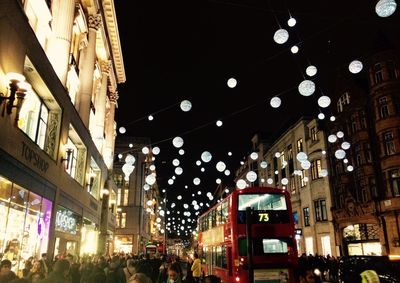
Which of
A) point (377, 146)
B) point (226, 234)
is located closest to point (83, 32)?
point (226, 234)

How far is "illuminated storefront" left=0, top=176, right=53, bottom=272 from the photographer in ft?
37.6

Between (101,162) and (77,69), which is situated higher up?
(77,69)

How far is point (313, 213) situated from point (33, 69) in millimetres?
32658

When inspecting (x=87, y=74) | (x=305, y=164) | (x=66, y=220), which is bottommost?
(x=66, y=220)

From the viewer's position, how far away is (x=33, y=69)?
42.3 feet

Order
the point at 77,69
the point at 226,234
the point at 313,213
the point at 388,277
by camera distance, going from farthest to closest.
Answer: the point at 313,213, the point at 77,69, the point at 226,234, the point at 388,277

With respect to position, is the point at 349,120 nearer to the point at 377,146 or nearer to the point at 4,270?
the point at 377,146

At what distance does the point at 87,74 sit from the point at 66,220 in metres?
10.4

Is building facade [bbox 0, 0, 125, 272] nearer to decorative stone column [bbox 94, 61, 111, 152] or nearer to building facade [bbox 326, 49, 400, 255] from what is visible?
decorative stone column [bbox 94, 61, 111, 152]

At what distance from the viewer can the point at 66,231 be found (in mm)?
19234

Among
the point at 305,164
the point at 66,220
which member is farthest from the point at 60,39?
the point at 305,164

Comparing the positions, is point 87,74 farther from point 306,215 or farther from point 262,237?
point 306,215

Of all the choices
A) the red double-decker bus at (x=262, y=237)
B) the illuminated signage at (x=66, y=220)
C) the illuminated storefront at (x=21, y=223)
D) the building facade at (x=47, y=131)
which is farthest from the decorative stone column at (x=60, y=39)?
the red double-decker bus at (x=262, y=237)

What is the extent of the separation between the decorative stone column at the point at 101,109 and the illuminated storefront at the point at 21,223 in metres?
13.8
